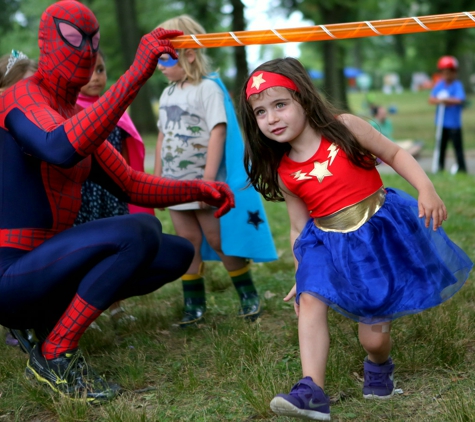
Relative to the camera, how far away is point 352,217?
294 centimetres

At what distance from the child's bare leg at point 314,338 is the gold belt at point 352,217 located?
1.14 ft

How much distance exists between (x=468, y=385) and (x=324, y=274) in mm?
793

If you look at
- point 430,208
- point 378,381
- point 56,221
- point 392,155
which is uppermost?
point 392,155

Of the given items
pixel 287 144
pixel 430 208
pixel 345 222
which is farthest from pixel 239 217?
pixel 430 208

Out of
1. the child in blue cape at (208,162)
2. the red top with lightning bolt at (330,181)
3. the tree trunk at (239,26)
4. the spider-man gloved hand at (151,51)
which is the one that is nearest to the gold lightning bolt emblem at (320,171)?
the red top with lightning bolt at (330,181)

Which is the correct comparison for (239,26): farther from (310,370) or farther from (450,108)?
(310,370)

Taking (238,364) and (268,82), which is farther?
(238,364)

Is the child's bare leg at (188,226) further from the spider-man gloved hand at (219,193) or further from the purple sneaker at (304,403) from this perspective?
the purple sneaker at (304,403)

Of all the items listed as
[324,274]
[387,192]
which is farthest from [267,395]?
[387,192]

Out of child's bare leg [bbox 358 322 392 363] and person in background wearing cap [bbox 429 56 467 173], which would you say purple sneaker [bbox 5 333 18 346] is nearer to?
child's bare leg [bbox 358 322 392 363]

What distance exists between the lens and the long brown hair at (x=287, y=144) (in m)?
2.99

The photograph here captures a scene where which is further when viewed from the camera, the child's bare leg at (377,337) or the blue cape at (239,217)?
the blue cape at (239,217)

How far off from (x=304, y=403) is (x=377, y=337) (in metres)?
0.46

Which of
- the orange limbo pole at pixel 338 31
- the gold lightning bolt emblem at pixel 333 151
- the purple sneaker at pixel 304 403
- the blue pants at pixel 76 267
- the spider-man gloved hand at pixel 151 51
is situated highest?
the orange limbo pole at pixel 338 31
